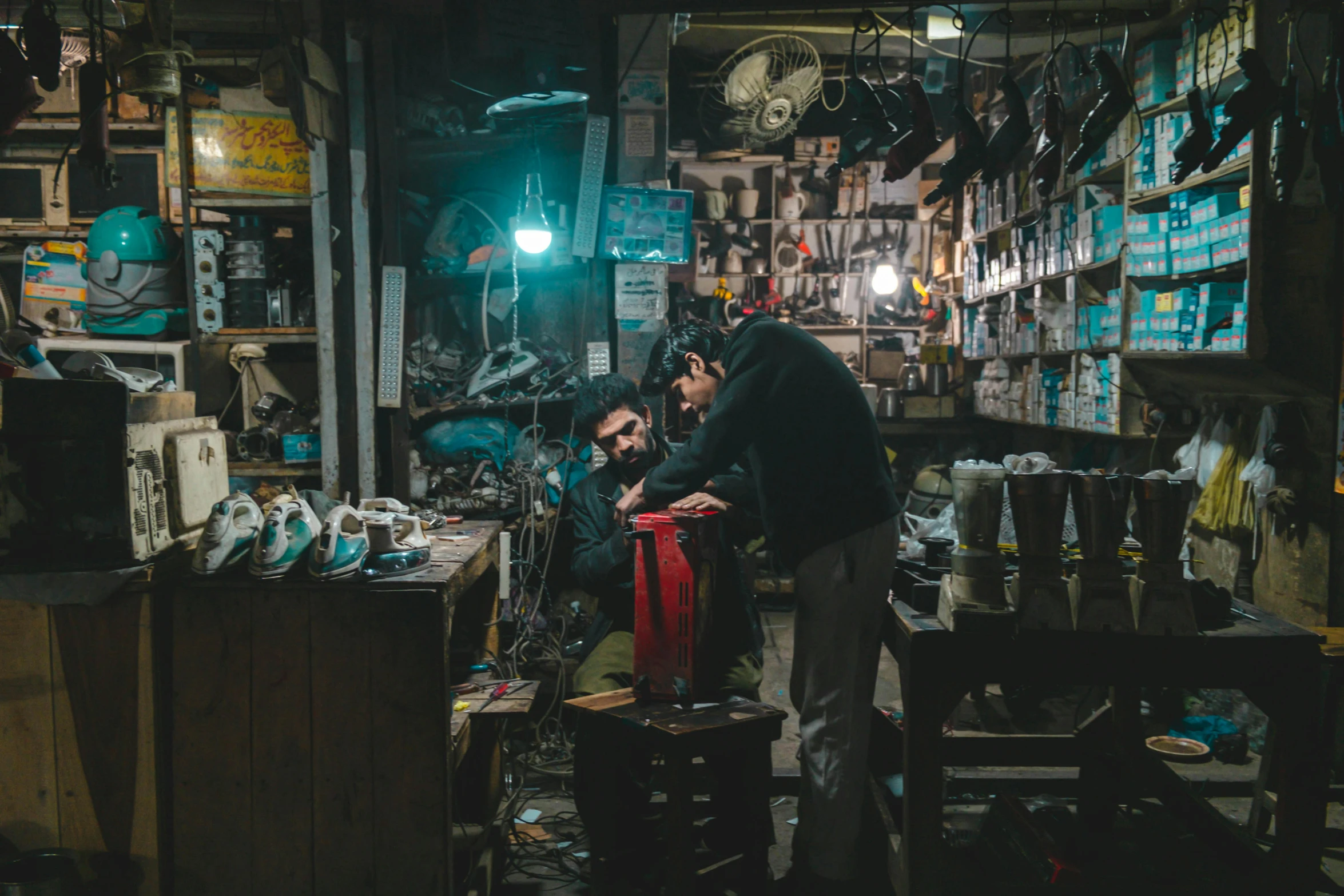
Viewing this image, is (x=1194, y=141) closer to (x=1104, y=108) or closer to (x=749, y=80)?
(x=1104, y=108)

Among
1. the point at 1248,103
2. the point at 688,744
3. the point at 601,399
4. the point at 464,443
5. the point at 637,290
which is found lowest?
the point at 688,744

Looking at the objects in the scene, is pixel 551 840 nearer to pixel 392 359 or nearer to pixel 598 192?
pixel 392 359

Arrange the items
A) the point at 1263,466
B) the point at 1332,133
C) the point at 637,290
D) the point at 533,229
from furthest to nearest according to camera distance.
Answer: the point at 637,290
the point at 533,229
the point at 1263,466
the point at 1332,133

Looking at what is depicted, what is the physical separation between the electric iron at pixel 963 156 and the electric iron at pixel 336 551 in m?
2.39

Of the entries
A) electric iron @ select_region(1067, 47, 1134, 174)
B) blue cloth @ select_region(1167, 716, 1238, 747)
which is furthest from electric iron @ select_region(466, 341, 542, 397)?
blue cloth @ select_region(1167, 716, 1238, 747)

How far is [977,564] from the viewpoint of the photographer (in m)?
2.27

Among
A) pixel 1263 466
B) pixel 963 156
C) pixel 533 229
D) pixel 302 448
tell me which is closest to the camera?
pixel 963 156

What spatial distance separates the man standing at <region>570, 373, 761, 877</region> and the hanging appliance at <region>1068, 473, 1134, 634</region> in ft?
3.45

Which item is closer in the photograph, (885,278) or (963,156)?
(963,156)

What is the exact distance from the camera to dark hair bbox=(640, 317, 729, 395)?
3055 mm

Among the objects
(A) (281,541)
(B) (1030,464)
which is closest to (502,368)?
(A) (281,541)

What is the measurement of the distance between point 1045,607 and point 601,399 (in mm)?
1786

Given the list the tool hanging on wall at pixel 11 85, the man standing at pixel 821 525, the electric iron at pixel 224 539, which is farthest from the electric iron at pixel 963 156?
the tool hanging on wall at pixel 11 85

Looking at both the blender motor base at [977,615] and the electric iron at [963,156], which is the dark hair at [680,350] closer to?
the electric iron at [963,156]
